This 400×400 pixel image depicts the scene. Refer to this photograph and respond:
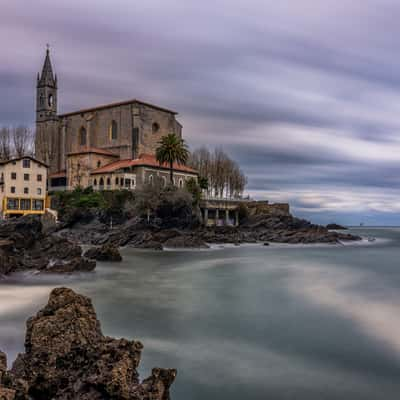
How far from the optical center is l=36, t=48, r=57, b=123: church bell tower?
8406cm

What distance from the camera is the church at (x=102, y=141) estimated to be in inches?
2609

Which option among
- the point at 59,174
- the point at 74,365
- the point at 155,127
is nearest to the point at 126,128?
the point at 155,127

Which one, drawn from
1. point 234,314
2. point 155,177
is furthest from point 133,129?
point 234,314

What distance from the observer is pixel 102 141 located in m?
77.1

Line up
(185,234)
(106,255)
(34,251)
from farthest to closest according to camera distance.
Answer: (185,234) → (34,251) → (106,255)

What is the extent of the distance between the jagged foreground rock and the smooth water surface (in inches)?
67.0

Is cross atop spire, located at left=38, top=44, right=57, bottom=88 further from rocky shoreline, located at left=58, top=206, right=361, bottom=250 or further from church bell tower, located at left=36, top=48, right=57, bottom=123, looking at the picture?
rocky shoreline, located at left=58, top=206, right=361, bottom=250

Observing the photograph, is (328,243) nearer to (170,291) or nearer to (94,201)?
(94,201)

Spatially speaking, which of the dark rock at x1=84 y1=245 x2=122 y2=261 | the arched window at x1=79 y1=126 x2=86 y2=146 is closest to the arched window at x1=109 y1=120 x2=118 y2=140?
the arched window at x1=79 y1=126 x2=86 y2=146

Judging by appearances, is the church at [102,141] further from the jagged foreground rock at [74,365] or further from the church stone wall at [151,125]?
the jagged foreground rock at [74,365]

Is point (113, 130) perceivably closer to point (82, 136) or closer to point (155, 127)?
point (155, 127)

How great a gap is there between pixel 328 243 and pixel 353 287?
114 feet

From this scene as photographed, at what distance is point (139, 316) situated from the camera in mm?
14281

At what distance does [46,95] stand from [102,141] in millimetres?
17120
